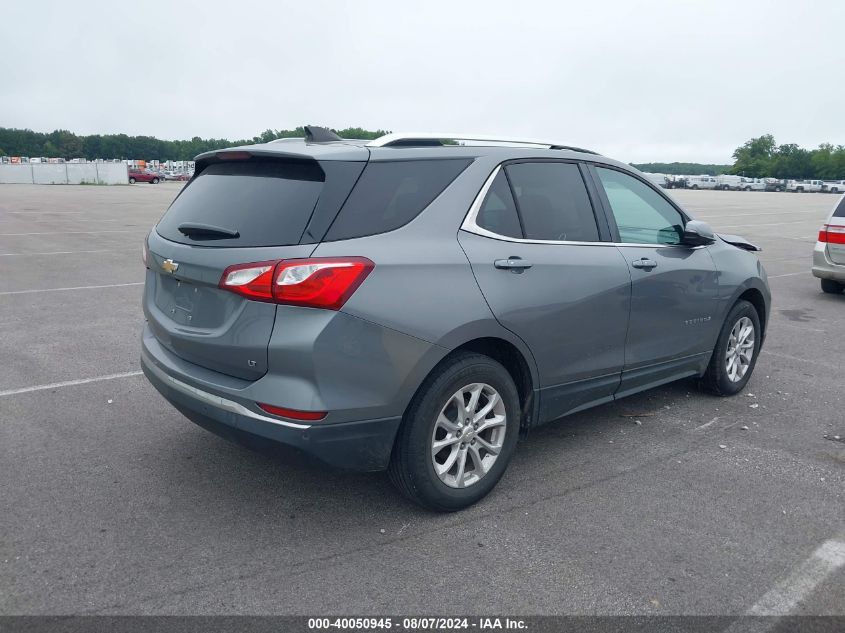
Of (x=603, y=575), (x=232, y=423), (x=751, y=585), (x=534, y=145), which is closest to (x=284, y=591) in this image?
(x=232, y=423)

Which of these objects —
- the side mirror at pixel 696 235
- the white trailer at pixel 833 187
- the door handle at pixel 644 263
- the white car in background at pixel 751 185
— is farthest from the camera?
the white trailer at pixel 833 187

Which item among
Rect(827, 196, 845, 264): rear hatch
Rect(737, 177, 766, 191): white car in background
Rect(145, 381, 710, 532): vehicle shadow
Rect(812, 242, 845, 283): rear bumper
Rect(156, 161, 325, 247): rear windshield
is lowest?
Rect(145, 381, 710, 532): vehicle shadow

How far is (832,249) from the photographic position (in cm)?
998

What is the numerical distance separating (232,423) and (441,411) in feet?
3.12

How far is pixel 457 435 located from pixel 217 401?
1.15m

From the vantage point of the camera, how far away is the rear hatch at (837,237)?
9852 millimetres

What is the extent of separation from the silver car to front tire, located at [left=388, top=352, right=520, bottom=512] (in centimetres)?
795

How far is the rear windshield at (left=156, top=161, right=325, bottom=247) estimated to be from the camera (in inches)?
130

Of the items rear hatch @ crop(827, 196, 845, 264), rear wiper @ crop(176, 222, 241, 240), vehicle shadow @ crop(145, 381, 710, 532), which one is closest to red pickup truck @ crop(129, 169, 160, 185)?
rear hatch @ crop(827, 196, 845, 264)

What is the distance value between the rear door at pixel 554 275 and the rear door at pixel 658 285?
0.16m

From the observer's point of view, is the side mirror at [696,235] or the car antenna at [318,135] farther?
the side mirror at [696,235]

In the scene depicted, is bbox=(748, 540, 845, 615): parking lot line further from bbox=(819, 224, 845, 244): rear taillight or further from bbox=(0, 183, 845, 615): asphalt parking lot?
bbox=(819, 224, 845, 244): rear taillight

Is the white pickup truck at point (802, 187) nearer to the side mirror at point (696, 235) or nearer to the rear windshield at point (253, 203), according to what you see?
the side mirror at point (696, 235)

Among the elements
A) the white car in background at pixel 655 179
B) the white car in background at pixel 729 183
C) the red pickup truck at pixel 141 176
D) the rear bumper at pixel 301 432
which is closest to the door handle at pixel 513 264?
the rear bumper at pixel 301 432
